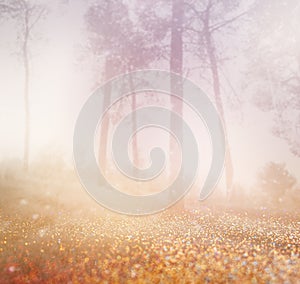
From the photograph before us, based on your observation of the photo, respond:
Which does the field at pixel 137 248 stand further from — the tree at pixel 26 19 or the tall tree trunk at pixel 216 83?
the tree at pixel 26 19

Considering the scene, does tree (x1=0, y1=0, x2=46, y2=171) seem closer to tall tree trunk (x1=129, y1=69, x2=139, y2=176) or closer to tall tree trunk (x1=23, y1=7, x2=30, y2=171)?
tall tree trunk (x1=23, y1=7, x2=30, y2=171)

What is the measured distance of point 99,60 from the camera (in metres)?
17.1

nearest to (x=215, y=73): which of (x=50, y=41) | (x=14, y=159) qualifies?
(x=50, y=41)

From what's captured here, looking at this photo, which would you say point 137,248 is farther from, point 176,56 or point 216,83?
point 216,83

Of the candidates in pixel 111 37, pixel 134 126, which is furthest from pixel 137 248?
pixel 111 37

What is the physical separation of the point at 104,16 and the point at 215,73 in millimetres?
6406

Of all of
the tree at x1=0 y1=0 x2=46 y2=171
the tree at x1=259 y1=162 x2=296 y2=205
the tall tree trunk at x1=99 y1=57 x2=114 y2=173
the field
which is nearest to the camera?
the field

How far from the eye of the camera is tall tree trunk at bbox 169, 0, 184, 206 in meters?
13.1

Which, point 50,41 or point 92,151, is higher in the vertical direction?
point 50,41

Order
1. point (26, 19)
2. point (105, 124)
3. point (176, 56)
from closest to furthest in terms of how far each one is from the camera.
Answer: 1. point (176, 56)
2. point (26, 19)
3. point (105, 124)

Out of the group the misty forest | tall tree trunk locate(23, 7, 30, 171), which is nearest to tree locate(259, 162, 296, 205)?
the misty forest

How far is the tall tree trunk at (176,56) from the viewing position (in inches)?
516

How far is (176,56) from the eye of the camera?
13969 mm

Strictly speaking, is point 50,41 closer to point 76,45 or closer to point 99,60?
point 76,45
